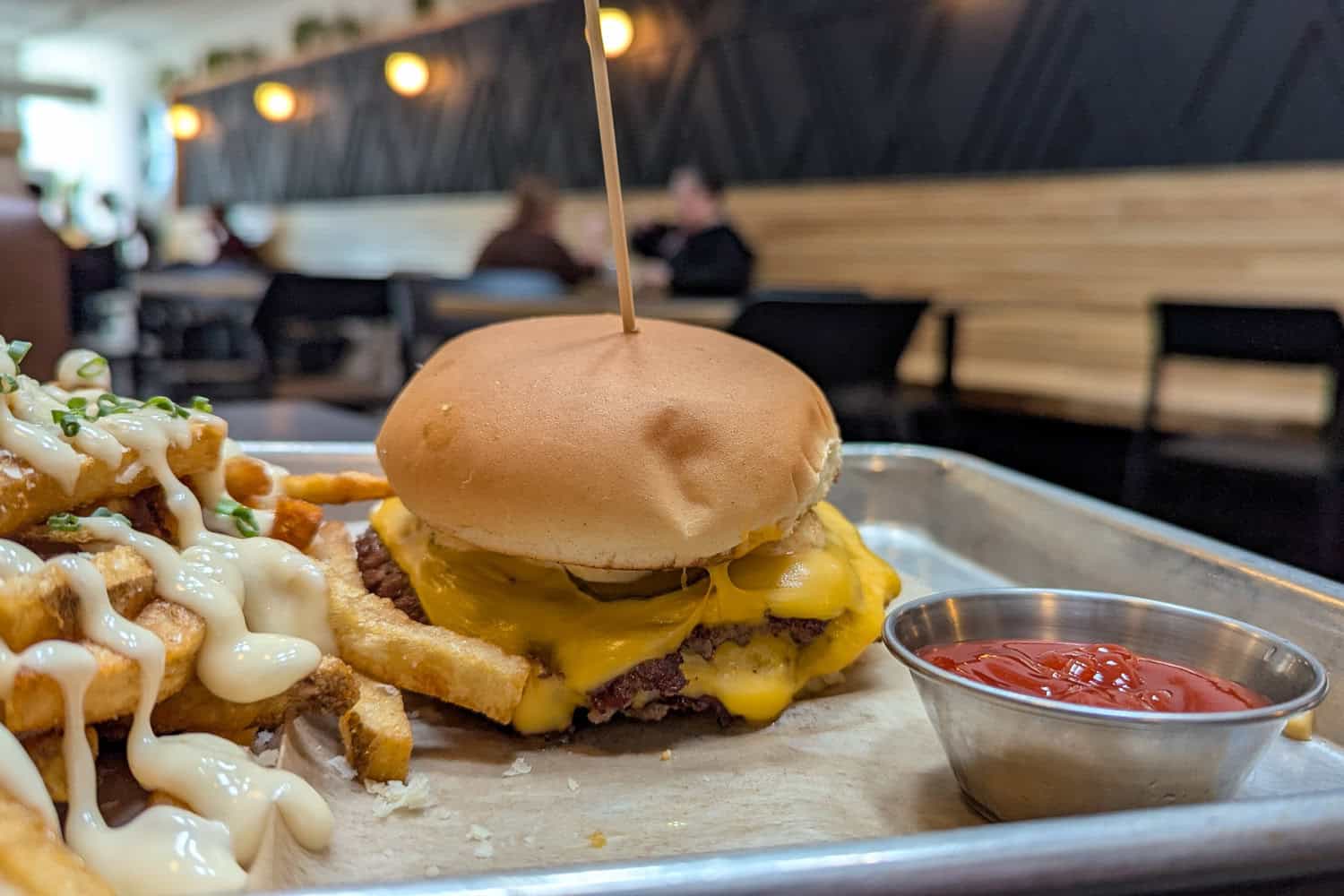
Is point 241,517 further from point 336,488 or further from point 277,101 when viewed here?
point 277,101

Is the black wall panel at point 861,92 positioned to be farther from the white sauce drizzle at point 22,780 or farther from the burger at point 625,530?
the white sauce drizzle at point 22,780

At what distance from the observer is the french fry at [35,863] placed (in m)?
0.74

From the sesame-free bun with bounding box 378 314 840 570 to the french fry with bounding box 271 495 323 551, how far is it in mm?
142

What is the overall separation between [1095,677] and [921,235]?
6.87 m

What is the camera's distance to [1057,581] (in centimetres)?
194

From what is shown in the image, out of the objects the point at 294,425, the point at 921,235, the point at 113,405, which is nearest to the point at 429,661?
the point at 113,405

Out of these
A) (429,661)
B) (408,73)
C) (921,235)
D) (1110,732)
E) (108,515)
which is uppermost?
(408,73)

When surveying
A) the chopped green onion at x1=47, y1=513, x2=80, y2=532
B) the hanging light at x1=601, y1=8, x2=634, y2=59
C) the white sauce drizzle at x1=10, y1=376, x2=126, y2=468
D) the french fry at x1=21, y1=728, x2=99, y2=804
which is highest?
the hanging light at x1=601, y1=8, x2=634, y2=59

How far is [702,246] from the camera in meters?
8.06

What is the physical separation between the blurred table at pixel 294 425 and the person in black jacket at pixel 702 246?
14.9 ft

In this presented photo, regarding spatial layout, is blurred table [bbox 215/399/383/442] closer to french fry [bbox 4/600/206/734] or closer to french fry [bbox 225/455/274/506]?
french fry [bbox 225/455/274/506]

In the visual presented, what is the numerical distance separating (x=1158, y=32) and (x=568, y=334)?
6009 mm

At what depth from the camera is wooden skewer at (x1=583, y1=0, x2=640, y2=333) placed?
135 centimetres

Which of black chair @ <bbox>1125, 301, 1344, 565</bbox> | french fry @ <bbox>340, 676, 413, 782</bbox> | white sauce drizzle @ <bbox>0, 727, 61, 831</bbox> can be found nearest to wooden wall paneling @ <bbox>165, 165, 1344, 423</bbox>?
black chair @ <bbox>1125, 301, 1344, 565</bbox>
